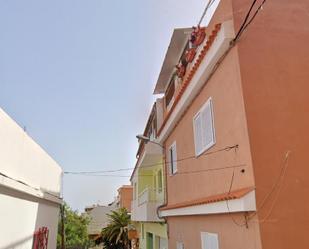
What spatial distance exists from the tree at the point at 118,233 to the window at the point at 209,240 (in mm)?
29138

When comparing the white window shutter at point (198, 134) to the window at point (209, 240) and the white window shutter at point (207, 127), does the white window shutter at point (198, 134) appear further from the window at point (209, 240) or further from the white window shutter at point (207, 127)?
the window at point (209, 240)

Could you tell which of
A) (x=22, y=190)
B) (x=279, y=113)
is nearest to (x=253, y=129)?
(x=279, y=113)

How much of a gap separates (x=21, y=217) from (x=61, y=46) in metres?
5.73

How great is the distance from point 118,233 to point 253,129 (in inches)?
1297

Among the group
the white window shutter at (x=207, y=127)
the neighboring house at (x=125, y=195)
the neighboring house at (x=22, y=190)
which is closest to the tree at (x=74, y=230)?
the neighboring house at (x=125, y=195)

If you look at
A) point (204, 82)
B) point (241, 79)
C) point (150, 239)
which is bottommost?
point (150, 239)

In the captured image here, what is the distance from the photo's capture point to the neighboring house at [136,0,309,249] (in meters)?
5.24

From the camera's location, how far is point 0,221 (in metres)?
7.13

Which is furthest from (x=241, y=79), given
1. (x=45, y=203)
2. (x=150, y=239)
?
(x=150, y=239)

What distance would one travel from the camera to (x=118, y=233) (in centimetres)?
3562

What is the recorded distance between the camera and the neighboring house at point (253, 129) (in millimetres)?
5242

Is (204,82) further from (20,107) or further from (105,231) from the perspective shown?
(105,231)

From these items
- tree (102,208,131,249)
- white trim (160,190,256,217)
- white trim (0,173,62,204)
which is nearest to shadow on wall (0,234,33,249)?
white trim (0,173,62,204)

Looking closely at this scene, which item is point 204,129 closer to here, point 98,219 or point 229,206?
point 229,206
